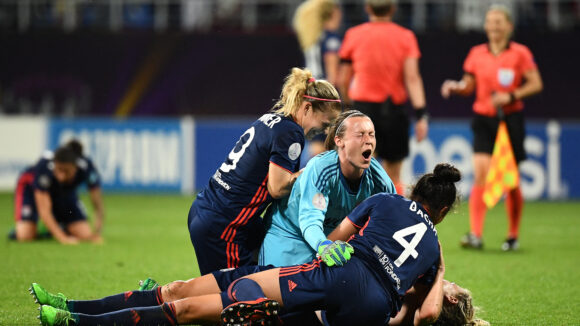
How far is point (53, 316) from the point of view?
4633 mm

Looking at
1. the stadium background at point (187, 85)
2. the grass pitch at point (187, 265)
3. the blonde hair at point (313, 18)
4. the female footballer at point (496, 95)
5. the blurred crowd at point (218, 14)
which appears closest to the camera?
the grass pitch at point (187, 265)

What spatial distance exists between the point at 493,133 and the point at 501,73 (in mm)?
637

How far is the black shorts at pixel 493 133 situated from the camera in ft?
29.7

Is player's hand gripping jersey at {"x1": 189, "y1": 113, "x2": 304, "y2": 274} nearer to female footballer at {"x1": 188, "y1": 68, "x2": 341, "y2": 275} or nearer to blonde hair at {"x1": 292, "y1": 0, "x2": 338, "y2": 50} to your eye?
female footballer at {"x1": 188, "y1": 68, "x2": 341, "y2": 275}

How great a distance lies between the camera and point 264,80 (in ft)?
51.6

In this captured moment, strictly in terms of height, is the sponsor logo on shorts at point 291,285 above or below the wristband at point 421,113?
below

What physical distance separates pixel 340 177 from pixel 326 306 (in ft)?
2.88

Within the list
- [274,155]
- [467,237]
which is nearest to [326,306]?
[274,155]

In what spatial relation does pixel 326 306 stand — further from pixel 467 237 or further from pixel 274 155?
pixel 467 237

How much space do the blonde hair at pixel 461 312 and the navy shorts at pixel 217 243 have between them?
1.24 meters

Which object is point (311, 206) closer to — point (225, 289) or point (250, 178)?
point (250, 178)

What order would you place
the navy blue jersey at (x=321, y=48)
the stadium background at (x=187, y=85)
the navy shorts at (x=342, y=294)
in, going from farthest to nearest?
1. the stadium background at (x=187, y=85)
2. the navy blue jersey at (x=321, y=48)
3. the navy shorts at (x=342, y=294)

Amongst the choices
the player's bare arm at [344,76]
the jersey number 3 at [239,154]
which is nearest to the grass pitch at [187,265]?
the jersey number 3 at [239,154]

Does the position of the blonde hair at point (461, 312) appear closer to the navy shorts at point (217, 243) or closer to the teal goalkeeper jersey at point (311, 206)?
the teal goalkeeper jersey at point (311, 206)
